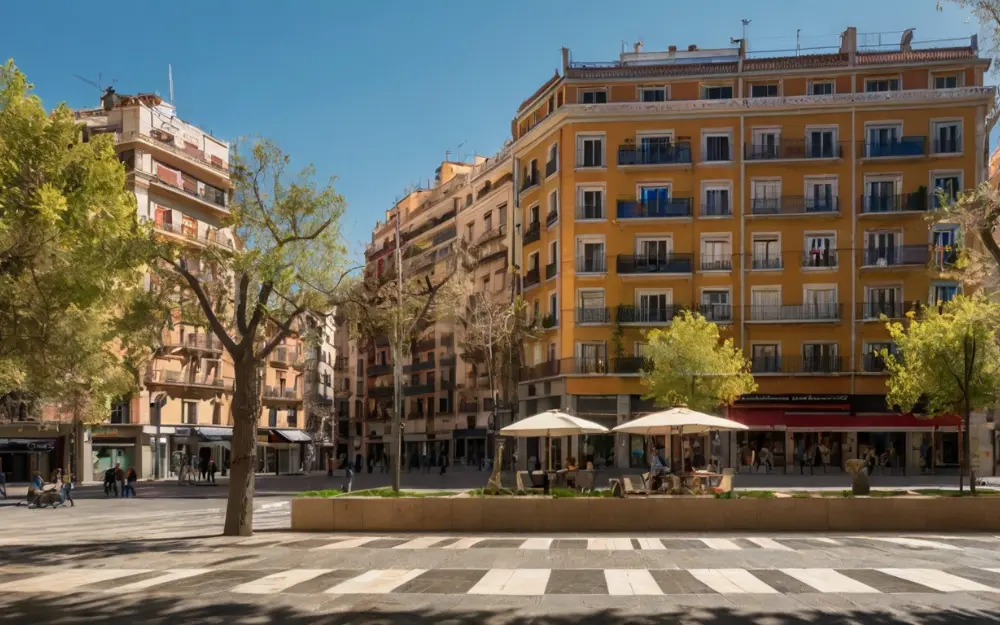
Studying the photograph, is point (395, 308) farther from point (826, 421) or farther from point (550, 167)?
point (550, 167)

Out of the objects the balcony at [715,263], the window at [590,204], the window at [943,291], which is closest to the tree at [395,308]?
the window at [590,204]

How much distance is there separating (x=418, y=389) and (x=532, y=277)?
27.4 meters

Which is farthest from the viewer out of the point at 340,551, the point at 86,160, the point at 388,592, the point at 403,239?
the point at 403,239

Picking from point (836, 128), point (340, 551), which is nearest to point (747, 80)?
point (836, 128)

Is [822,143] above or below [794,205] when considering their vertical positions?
above

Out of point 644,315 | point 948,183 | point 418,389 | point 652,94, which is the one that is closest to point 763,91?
point 652,94

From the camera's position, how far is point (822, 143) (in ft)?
173

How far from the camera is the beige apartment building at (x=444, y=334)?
2657 inches

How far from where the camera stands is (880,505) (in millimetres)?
19531

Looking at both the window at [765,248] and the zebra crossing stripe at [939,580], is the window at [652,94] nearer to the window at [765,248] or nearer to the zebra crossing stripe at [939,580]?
the window at [765,248]

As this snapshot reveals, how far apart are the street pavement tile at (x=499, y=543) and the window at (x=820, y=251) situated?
123 feet

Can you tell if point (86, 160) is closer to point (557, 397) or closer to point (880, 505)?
point (880, 505)

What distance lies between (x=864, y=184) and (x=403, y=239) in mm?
45739

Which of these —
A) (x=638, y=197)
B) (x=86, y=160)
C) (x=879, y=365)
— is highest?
(x=638, y=197)
